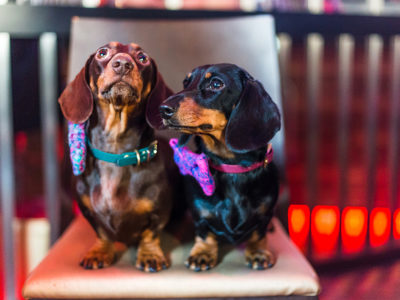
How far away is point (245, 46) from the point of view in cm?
90

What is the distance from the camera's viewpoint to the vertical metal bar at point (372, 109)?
57.1 inches

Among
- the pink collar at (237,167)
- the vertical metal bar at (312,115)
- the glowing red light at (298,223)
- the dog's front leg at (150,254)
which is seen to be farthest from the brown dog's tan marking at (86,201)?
the vertical metal bar at (312,115)

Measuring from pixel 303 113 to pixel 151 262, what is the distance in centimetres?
131

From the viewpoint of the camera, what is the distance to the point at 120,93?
0.53 metres

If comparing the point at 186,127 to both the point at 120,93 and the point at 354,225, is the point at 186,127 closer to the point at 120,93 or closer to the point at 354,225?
the point at 120,93

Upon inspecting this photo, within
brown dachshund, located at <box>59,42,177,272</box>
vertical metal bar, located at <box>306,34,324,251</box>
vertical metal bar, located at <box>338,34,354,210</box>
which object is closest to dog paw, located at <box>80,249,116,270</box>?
brown dachshund, located at <box>59,42,177,272</box>

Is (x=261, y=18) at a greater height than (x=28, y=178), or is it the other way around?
(x=261, y=18)

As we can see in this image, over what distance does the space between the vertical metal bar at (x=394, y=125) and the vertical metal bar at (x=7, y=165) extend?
1218mm

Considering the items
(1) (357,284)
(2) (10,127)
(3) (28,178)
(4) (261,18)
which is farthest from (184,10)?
(1) (357,284)

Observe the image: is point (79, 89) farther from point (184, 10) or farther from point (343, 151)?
point (343, 151)

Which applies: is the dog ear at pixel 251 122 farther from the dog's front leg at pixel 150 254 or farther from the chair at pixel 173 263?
the dog's front leg at pixel 150 254

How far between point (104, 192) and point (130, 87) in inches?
7.6

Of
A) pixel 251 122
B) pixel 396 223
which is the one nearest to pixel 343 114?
pixel 396 223

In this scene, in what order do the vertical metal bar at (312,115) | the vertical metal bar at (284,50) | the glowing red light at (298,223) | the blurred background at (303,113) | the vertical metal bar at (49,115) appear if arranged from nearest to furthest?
the glowing red light at (298,223) < the blurred background at (303,113) < the vertical metal bar at (49,115) < the vertical metal bar at (284,50) < the vertical metal bar at (312,115)
